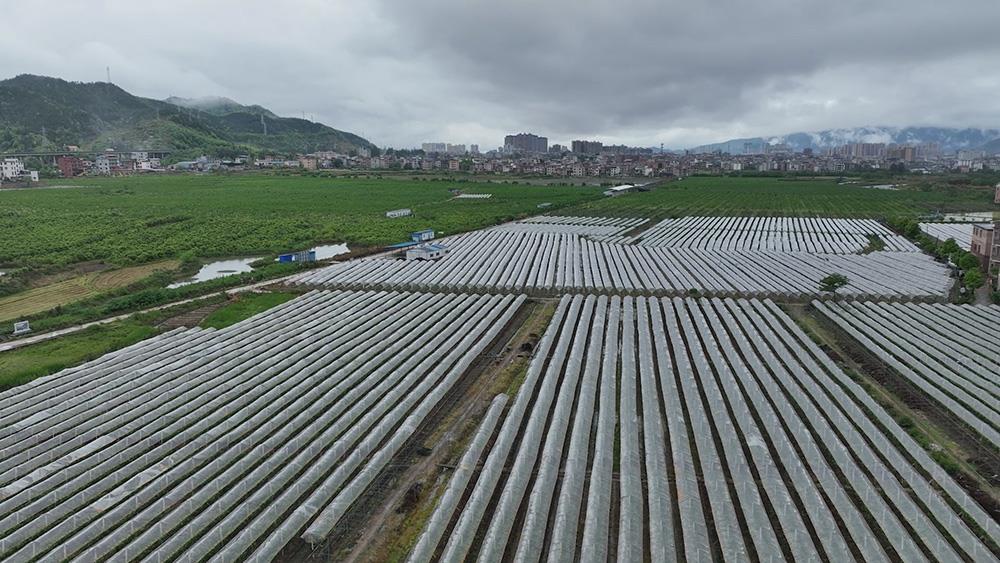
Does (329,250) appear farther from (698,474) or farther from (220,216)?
(698,474)

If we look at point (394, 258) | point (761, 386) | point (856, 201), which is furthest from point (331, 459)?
point (856, 201)

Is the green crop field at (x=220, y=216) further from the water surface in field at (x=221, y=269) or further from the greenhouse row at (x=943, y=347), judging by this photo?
the greenhouse row at (x=943, y=347)

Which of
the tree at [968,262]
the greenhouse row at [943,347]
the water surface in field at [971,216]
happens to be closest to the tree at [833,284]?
the greenhouse row at [943,347]

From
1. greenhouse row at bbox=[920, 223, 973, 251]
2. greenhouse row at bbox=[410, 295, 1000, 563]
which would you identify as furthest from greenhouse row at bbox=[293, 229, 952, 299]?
greenhouse row at bbox=[410, 295, 1000, 563]

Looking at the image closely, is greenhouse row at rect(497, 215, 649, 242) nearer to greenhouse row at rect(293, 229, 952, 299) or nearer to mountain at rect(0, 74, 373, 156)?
greenhouse row at rect(293, 229, 952, 299)

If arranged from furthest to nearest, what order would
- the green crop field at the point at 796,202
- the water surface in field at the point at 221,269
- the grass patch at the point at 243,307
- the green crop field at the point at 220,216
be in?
the green crop field at the point at 796,202, the green crop field at the point at 220,216, the water surface in field at the point at 221,269, the grass patch at the point at 243,307

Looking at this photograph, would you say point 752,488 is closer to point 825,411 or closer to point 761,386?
point 825,411
